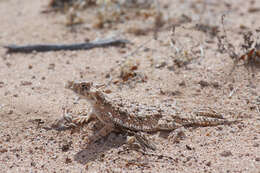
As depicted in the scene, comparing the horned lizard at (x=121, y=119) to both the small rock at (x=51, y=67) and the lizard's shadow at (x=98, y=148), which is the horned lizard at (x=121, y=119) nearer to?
the lizard's shadow at (x=98, y=148)

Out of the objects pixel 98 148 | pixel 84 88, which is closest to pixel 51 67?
pixel 84 88

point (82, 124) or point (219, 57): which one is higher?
point (219, 57)

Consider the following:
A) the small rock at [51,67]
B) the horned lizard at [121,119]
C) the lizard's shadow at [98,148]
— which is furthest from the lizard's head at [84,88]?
the small rock at [51,67]

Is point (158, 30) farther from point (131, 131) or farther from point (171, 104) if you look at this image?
point (131, 131)

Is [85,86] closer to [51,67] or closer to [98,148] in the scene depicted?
[98,148]

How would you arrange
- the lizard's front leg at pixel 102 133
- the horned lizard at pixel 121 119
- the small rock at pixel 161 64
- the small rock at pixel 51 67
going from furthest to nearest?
the small rock at pixel 51 67
the small rock at pixel 161 64
the lizard's front leg at pixel 102 133
the horned lizard at pixel 121 119

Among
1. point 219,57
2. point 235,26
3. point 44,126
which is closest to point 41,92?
point 44,126
